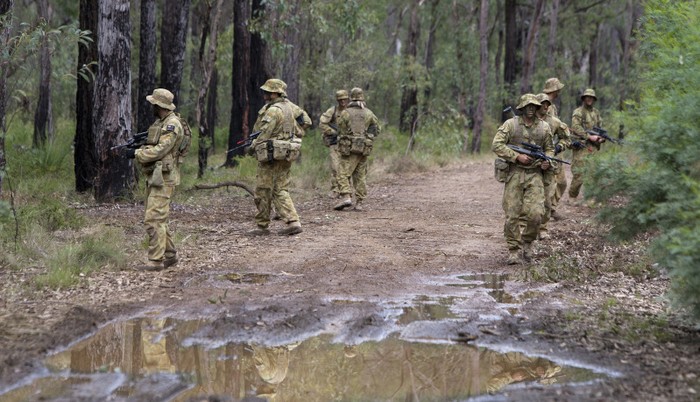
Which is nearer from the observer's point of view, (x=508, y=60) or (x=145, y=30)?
(x=145, y=30)

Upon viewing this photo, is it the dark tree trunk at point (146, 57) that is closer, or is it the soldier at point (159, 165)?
the soldier at point (159, 165)

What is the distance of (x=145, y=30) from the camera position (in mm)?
15109

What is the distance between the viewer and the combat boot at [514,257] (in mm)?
9562

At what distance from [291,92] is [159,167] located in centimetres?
1187

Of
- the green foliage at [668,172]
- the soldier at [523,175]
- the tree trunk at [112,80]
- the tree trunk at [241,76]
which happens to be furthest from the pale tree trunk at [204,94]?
the green foliage at [668,172]

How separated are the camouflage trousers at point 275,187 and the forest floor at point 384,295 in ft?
1.34

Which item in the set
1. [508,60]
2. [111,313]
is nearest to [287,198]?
[111,313]

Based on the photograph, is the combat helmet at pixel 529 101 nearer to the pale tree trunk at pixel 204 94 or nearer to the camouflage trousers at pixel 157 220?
the camouflage trousers at pixel 157 220

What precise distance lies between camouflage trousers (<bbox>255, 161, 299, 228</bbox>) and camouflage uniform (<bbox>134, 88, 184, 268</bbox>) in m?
2.38

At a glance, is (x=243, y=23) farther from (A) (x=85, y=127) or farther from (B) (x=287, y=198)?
(B) (x=287, y=198)

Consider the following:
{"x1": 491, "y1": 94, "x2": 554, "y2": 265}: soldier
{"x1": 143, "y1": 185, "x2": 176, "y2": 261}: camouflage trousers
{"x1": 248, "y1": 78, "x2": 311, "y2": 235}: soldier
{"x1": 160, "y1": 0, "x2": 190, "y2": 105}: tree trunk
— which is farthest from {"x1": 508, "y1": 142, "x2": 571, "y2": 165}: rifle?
{"x1": 160, "y1": 0, "x2": 190, "y2": 105}: tree trunk

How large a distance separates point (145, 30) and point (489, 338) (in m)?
10.8

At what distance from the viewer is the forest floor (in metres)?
5.80

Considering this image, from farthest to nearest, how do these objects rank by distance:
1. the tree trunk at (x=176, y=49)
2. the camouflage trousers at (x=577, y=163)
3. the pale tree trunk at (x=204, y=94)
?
the pale tree trunk at (x=204, y=94) → the tree trunk at (x=176, y=49) → the camouflage trousers at (x=577, y=163)
